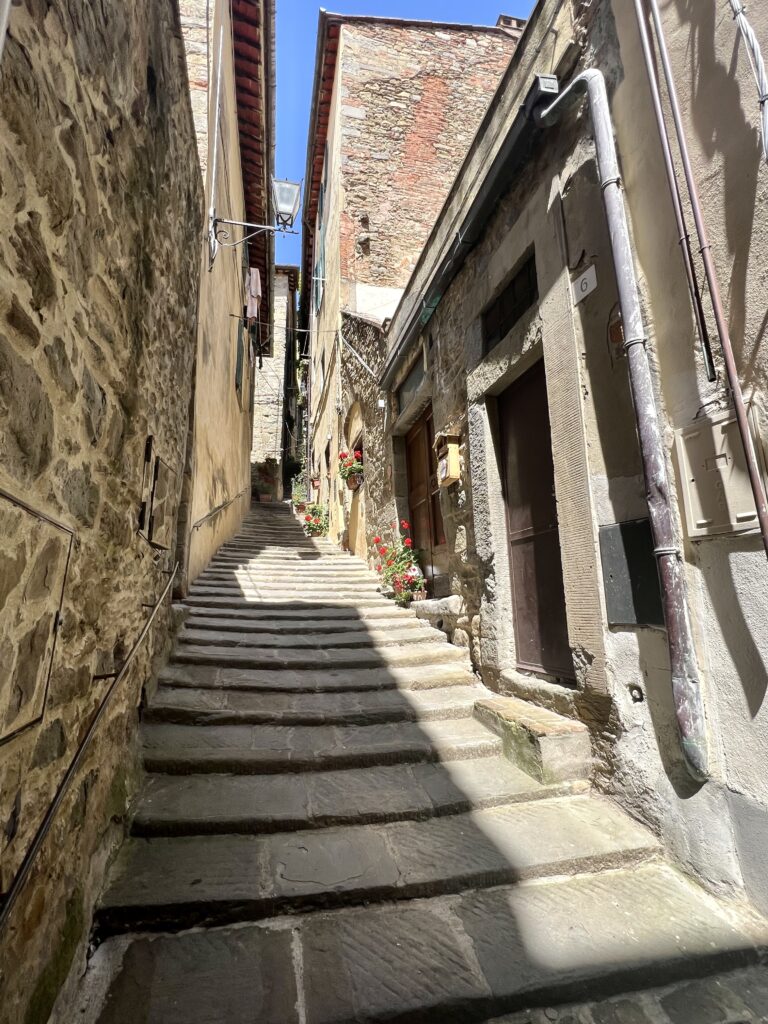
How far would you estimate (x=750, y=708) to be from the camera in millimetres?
1886

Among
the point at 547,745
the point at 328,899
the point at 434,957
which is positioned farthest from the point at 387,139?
the point at 434,957

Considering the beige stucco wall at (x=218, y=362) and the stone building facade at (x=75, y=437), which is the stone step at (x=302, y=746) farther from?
the beige stucco wall at (x=218, y=362)

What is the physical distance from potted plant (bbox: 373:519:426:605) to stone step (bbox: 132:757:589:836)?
2.58 m

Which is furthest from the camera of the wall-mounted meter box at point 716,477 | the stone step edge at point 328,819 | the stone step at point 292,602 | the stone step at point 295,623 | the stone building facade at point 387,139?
the stone building facade at point 387,139

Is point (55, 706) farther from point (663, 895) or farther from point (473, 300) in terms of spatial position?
point (473, 300)

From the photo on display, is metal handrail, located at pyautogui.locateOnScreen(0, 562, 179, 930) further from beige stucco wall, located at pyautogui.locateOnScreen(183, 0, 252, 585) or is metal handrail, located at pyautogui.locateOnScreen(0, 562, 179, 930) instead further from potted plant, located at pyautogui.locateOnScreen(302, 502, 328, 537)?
potted plant, located at pyautogui.locateOnScreen(302, 502, 328, 537)

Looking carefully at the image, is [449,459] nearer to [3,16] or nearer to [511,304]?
[511,304]

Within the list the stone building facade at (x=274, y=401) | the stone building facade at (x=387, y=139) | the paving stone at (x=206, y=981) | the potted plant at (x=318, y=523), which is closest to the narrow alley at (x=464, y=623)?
the paving stone at (x=206, y=981)

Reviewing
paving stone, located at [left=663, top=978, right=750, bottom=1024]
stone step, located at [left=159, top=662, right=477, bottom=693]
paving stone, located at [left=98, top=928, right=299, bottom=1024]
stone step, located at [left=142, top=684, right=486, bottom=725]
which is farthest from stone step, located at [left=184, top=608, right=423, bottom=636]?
paving stone, located at [left=663, top=978, right=750, bottom=1024]

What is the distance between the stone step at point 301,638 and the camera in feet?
13.4

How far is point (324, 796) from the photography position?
2.49 metres

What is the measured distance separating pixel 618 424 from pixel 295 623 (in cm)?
330

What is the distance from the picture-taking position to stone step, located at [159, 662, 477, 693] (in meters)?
3.46

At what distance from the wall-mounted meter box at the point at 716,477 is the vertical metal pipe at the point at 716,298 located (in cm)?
6
